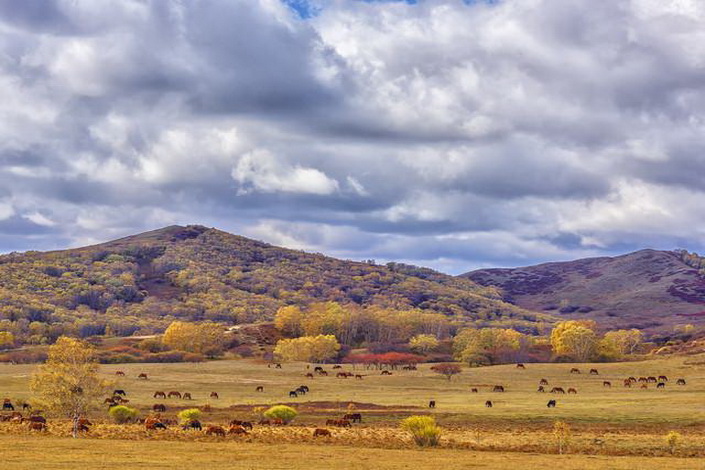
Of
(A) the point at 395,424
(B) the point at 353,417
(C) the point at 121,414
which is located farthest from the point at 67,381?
(A) the point at 395,424

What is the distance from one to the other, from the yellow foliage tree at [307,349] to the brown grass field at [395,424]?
32067mm

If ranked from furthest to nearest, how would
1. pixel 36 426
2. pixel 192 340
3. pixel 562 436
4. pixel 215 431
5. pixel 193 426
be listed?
pixel 192 340 < pixel 193 426 < pixel 36 426 < pixel 215 431 < pixel 562 436

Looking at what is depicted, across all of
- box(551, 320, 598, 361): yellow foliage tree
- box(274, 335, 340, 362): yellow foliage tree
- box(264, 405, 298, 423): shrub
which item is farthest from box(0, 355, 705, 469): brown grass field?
box(274, 335, 340, 362): yellow foliage tree

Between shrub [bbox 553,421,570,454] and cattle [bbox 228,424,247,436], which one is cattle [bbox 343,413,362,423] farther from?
shrub [bbox 553,421,570,454]

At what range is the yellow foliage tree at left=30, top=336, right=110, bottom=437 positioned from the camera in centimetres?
6172

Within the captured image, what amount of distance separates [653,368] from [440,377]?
36238 millimetres

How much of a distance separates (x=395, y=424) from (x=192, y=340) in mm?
117426

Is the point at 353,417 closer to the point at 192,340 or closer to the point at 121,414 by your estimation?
the point at 121,414

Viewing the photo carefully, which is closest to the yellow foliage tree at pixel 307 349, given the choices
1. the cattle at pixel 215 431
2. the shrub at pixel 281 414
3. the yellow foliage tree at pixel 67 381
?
the shrub at pixel 281 414

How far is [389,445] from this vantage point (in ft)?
183

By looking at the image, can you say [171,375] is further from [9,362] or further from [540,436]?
[540,436]

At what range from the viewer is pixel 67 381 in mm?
61875

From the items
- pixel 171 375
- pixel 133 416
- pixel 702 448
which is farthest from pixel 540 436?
pixel 171 375

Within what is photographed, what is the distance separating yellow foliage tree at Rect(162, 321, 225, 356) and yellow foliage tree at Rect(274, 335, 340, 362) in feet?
67.4
